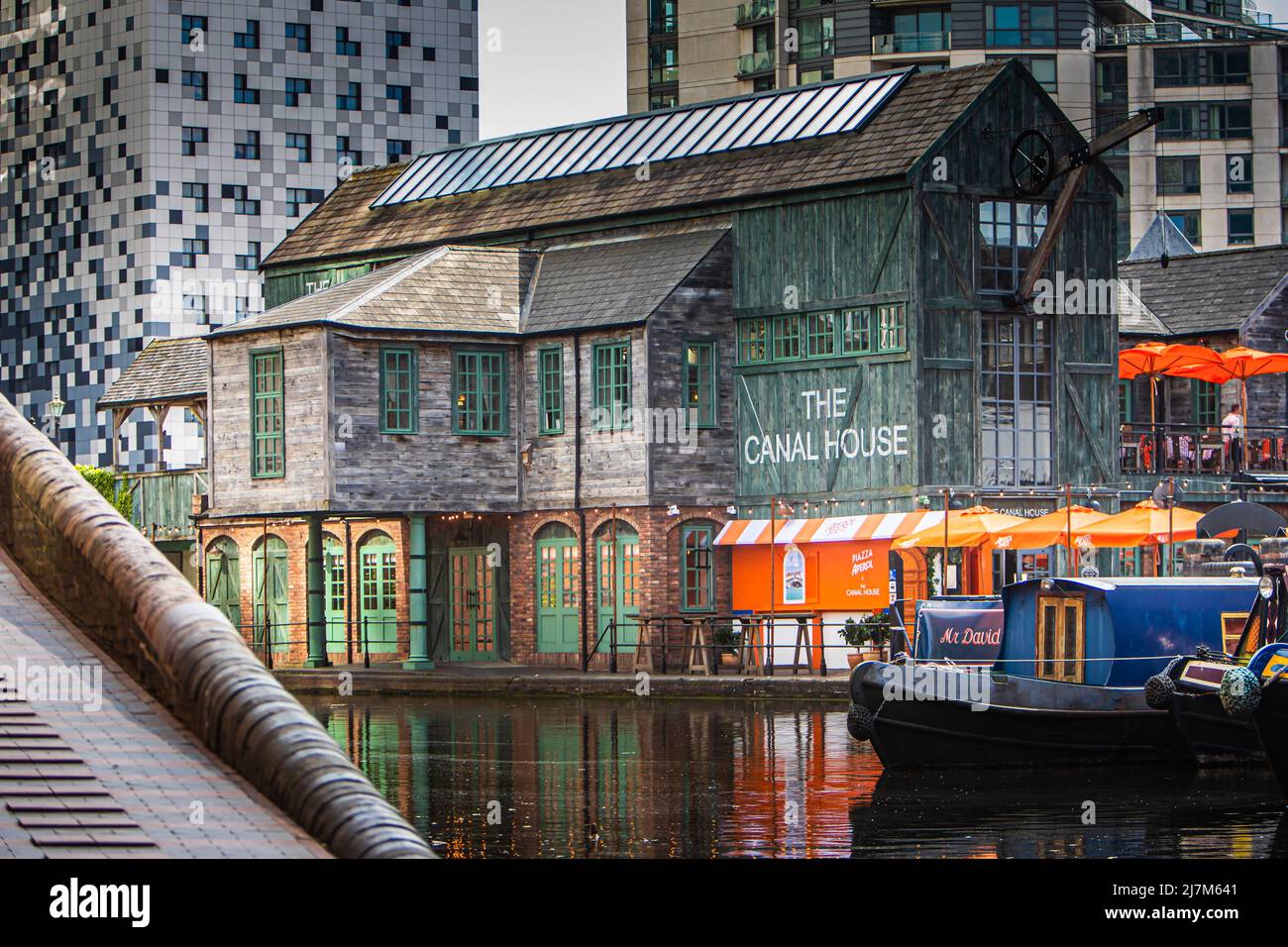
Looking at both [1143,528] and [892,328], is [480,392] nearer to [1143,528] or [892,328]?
[892,328]

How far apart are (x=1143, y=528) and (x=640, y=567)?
9.59 meters

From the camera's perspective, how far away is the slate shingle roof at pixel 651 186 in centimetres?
4091

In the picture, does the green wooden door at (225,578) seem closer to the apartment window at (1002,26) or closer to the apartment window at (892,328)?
the apartment window at (892,328)

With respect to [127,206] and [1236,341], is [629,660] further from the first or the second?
[127,206]

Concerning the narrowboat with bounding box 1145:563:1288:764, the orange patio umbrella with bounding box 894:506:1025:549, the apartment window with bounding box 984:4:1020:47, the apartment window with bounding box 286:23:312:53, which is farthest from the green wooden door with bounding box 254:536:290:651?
the apartment window with bounding box 984:4:1020:47

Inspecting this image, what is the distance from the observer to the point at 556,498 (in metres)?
42.7

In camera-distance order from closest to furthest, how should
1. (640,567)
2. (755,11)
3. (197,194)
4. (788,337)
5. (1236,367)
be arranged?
1. (640,567)
2. (788,337)
3. (1236,367)
4. (197,194)
5. (755,11)

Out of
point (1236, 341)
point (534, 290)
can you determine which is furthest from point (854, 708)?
point (1236, 341)

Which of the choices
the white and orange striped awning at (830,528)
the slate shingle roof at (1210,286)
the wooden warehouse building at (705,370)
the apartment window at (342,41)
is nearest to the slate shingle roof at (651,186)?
the wooden warehouse building at (705,370)

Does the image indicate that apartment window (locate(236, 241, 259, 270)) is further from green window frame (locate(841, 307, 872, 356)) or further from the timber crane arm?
the timber crane arm

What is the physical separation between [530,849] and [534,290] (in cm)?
2570

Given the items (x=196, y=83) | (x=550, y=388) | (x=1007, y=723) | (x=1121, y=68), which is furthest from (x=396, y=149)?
(x=1007, y=723)

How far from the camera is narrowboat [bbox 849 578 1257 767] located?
88.6 feet

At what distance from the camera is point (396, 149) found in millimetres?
90062
